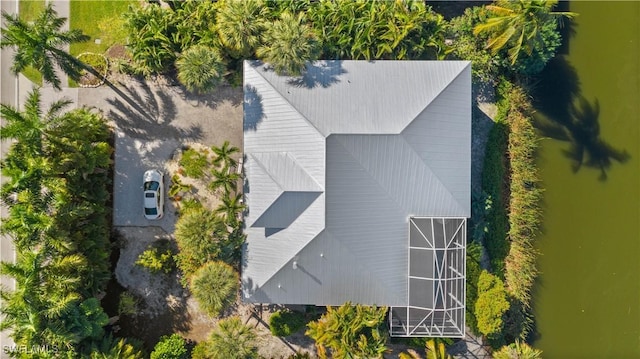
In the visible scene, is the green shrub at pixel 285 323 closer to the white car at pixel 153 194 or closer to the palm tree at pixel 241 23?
the white car at pixel 153 194

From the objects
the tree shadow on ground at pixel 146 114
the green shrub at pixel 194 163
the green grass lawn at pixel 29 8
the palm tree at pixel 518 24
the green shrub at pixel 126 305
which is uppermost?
the green grass lawn at pixel 29 8

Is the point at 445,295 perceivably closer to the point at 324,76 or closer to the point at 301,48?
the point at 324,76

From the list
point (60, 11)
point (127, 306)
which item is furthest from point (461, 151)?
point (60, 11)

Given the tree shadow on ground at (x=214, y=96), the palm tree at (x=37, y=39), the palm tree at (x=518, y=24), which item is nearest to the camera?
the palm tree at (x=37, y=39)

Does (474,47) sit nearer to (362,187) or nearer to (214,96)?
(362,187)

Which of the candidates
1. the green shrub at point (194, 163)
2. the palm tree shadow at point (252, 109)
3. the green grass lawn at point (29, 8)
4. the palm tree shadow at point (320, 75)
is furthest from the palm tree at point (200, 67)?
the green grass lawn at point (29, 8)

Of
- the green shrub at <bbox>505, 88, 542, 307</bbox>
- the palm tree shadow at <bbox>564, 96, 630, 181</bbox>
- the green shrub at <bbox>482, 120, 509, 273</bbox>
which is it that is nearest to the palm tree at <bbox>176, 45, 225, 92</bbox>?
the green shrub at <bbox>482, 120, 509, 273</bbox>
